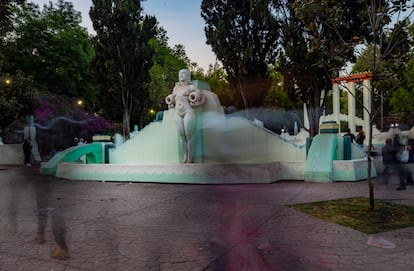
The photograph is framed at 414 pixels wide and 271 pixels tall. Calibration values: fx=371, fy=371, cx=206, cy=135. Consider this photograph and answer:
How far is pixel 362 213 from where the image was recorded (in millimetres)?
6051

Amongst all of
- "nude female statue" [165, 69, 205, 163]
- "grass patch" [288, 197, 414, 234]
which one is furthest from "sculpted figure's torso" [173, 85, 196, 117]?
"grass patch" [288, 197, 414, 234]

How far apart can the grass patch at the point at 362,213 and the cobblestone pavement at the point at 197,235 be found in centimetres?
24

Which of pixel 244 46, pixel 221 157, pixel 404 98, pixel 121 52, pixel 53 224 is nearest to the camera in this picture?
pixel 53 224

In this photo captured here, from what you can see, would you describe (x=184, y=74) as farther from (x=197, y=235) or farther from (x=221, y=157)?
(x=197, y=235)

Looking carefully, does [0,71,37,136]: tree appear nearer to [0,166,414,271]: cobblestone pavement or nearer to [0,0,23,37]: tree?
[0,0,23,37]: tree

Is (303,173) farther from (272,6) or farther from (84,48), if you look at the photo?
(84,48)

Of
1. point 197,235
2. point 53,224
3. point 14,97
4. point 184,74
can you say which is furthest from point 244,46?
point 197,235

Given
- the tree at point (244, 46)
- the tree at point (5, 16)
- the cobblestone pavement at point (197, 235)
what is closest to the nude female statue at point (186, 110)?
the cobblestone pavement at point (197, 235)

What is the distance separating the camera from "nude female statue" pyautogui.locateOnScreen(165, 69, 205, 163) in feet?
35.7

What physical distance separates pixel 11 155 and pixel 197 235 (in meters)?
22.4

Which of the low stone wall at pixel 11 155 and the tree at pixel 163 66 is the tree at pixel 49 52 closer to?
the low stone wall at pixel 11 155

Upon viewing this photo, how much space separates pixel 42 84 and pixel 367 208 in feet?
90.9

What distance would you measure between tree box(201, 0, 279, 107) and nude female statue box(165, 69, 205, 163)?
950cm

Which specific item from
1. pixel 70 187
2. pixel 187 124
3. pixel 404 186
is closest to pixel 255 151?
pixel 187 124
